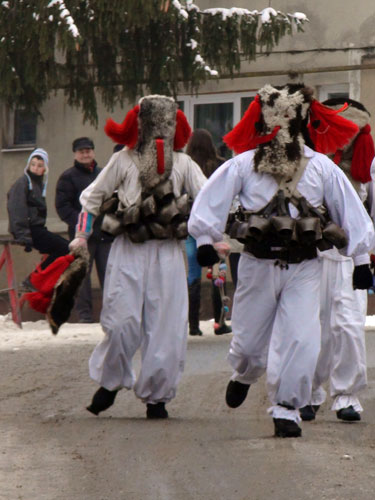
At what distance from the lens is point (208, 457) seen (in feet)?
24.9

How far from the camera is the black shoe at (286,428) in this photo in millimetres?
8180

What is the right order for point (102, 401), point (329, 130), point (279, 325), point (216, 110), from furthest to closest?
point (216, 110)
point (102, 401)
point (329, 130)
point (279, 325)

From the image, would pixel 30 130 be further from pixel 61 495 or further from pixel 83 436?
pixel 61 495

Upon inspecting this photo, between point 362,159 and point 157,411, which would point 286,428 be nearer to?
point 157,411

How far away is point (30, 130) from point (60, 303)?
13.2 m

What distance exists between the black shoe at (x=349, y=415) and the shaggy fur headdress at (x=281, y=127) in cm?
154

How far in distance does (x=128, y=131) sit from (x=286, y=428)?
91.5 inches

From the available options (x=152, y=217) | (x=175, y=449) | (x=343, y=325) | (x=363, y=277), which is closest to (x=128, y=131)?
(x=152, y=217)

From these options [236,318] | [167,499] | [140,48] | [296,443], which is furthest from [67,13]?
[167,499]

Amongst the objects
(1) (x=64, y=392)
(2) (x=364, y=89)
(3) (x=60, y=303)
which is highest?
(2) (x=364, y=89)

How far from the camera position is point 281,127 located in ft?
28.2

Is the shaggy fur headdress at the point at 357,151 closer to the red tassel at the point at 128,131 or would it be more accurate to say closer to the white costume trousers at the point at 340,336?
the white costume trousers at the point at 340,336

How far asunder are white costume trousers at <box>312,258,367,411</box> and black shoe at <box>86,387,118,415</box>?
48.0 inches

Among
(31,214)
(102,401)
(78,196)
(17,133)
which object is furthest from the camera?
(17,133)
